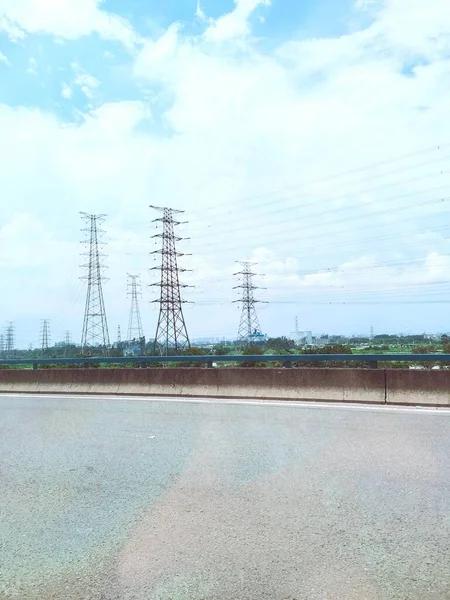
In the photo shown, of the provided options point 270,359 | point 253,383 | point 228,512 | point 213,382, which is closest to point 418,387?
point 270,359

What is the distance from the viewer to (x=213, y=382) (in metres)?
15.4

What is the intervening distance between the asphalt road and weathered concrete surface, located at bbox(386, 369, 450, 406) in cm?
224

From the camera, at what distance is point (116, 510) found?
5758 millimetres

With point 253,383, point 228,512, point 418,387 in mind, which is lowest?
point 228,512

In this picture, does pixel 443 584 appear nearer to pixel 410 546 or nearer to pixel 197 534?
pixel 410 546

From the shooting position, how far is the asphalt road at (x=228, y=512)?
4.13 metres

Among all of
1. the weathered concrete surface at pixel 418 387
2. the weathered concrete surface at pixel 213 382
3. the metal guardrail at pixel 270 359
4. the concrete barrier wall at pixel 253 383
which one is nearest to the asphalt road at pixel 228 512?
the weathered concrete surface at pixel 418 387

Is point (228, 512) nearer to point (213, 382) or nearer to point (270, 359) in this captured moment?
point (270, 359)

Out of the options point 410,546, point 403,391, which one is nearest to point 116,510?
point 410,546

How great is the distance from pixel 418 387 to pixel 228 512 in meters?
8.33

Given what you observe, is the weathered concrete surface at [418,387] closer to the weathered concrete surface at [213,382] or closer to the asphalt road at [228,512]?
the weathered concrete surface at [213,382]

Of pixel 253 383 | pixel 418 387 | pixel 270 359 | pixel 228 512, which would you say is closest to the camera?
pixel 228 512

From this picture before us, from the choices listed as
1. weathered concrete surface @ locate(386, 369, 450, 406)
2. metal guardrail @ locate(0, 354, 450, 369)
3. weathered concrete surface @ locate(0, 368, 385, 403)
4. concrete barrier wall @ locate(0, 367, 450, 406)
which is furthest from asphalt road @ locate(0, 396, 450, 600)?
weathered concrete surface @ locate(0, 368, 385, 403)

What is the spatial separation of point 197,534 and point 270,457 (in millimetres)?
2978
